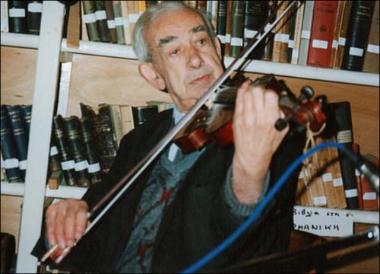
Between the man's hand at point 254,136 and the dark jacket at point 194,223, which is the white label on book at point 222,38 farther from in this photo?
the man's hand at point 254,136

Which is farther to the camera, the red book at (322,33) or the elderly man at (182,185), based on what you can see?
the red book at (322,33)

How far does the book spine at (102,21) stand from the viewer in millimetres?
1374

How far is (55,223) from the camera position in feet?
3.54

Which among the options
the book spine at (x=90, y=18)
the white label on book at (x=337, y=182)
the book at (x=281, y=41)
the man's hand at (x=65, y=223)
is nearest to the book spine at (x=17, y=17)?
the book spine at (x=90, y=18)

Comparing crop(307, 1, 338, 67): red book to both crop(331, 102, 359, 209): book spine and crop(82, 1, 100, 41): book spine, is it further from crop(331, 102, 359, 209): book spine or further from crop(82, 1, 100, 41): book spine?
crop(82, 1, 100, 41): book spine

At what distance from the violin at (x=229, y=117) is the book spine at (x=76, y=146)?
1.34 feet

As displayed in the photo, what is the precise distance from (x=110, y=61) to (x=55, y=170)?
543 mm

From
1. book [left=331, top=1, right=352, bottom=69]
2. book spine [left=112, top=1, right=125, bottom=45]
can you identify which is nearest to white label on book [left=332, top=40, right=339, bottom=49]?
book [left=331, top=1, right=352, bottom=69]

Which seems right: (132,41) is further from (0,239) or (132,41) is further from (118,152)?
(0,239)

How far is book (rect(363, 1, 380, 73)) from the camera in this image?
144 centimetres

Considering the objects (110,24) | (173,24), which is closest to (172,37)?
(173,24)

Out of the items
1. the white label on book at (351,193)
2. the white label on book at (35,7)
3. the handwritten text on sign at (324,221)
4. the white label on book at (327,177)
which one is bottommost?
the handwritten text on sign at (324,221)

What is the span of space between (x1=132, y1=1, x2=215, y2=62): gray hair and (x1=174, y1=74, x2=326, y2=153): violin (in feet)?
1.10

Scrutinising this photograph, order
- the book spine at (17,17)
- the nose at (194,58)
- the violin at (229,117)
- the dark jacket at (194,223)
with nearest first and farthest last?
the violin at (229,117), the dark jacket at (194,223), the nose at (194,58), the book spine at (17,17)
